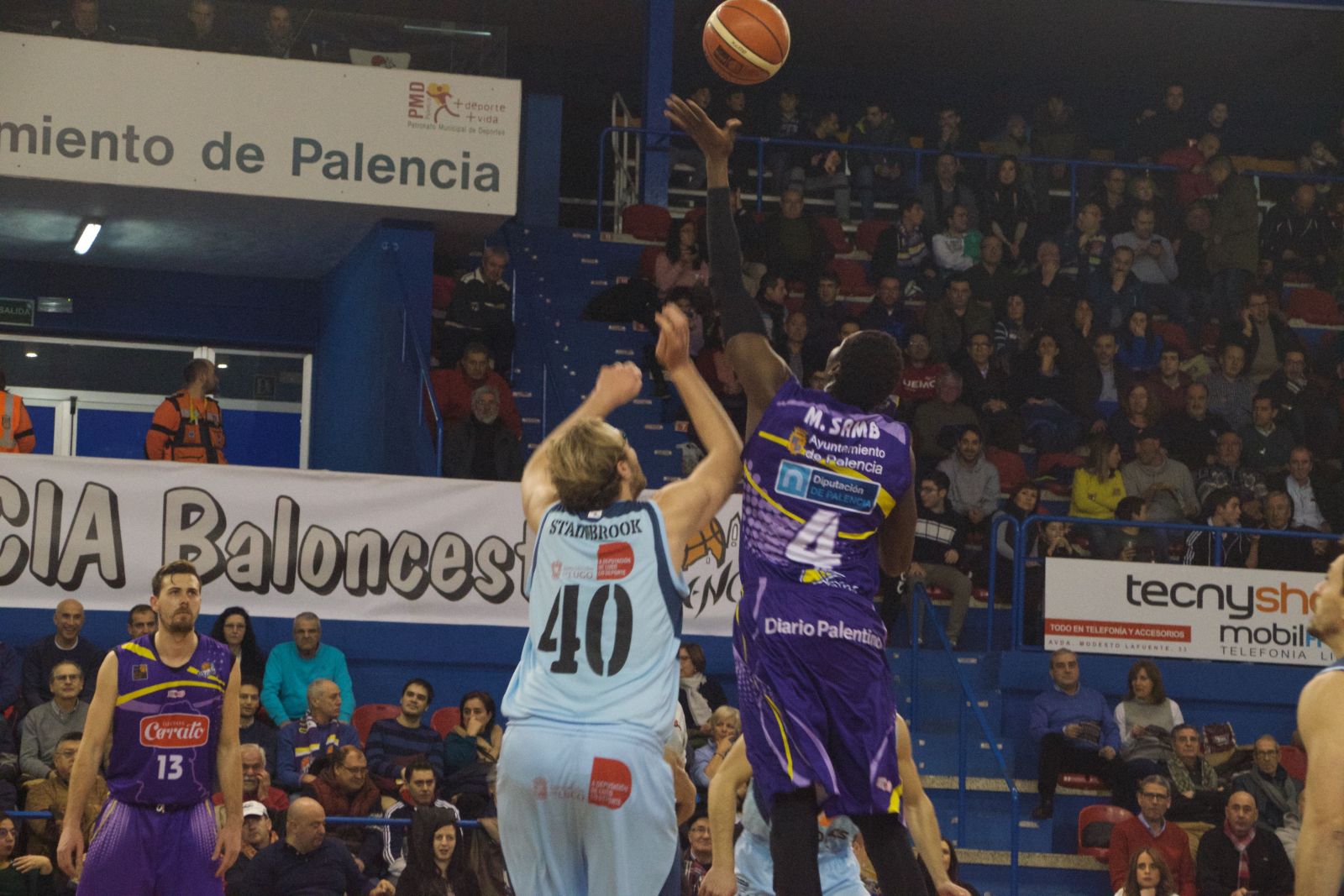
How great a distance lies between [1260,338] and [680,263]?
20.6ft

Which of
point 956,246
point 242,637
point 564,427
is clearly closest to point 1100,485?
point 956,246

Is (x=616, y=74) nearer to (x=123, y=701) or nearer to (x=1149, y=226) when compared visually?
(x=1149, y=226)

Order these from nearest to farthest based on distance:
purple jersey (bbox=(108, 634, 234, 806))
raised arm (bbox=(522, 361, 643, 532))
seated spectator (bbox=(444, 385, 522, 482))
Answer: raised arm (bbox=(522, 361, 643, 532)), purple jersey (bbox=(108, 634, 234, 806)), seated spectator (bbox=(444, 385, 522, 482))

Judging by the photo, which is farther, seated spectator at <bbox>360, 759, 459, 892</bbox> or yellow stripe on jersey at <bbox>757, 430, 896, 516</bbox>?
seated spectator at <bbox>360, 759, 459, 892</bbox>

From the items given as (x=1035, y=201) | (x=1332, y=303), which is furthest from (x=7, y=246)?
(x=1332, y=303)

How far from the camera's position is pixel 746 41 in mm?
7656

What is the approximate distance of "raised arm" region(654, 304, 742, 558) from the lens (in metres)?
5.15

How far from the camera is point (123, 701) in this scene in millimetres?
8117

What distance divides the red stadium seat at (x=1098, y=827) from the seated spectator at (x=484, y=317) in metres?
6.47

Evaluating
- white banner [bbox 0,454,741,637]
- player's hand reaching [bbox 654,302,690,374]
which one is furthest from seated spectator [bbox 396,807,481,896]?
player's hand reaching [bbox 654,302,690,374]

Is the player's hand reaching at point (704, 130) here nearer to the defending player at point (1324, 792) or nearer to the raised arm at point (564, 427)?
the raised arm at point (564, 427)

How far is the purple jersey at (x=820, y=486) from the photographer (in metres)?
5.64

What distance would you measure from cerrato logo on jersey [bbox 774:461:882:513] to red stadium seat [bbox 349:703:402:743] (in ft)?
26.5

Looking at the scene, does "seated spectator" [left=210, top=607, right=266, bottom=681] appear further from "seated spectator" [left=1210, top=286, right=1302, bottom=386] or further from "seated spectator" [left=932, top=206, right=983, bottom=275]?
"seated spectator" [left=1210, top=286, right=1302, bottom=386]
